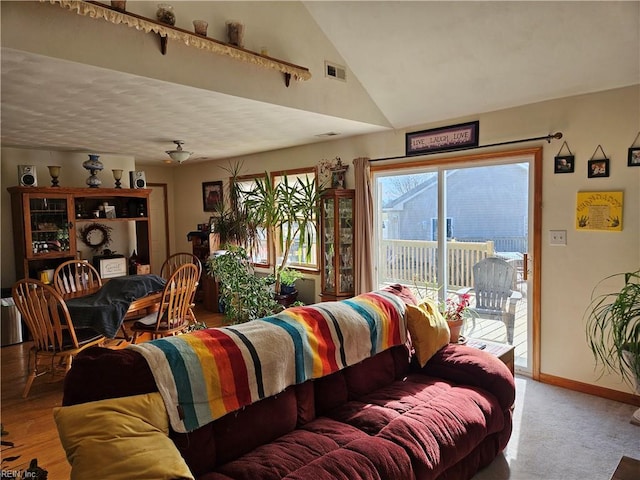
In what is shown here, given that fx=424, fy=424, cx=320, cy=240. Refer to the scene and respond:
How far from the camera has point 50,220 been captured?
5215 mm

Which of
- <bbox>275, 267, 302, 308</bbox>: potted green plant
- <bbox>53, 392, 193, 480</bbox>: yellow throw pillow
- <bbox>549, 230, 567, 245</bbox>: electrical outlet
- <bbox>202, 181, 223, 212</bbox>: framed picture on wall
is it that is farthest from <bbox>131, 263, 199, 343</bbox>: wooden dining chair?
<bbox>549, 230, 567, 245</bbox>: electrical outlet

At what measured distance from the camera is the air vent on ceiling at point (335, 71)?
372 centimetres

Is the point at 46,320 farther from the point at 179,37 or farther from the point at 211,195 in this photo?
the point at 211,195

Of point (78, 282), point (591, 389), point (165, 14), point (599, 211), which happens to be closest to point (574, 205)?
point (599, 211)

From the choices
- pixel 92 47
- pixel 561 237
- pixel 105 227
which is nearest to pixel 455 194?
pixel 561 237

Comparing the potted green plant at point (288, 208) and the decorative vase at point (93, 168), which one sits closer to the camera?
the potted green plant at point (288, 208)

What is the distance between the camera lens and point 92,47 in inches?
94.1

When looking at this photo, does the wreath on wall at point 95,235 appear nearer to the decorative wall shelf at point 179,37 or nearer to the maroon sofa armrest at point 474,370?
the decorative wall shelf at point 179,37

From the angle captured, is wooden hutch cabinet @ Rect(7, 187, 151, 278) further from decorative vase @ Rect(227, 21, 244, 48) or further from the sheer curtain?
decorative vase @ Rect(227, 21, 244, 48)

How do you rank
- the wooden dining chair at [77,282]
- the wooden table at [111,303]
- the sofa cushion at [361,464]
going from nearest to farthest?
the sofa cushion at [361,464]
the wooden table at [111,303]
the wooden dining chair at [77,282]

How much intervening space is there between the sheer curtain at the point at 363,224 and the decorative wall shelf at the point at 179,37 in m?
1.52

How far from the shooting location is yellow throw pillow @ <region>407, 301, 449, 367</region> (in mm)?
2680

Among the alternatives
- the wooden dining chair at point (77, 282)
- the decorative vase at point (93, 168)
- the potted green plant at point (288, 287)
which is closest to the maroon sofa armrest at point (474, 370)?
the potted green plant at point (288, 287)

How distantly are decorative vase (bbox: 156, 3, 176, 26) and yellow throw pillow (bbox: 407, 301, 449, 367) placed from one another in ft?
7.80
